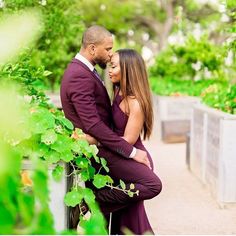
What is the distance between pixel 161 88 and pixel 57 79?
8.70ft

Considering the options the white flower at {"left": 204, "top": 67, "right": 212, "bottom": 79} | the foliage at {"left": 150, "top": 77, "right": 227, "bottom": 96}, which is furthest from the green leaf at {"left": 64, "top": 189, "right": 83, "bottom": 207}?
the white flower at {"left": 204, "top": 67, "right": 212, "bottom": 79}

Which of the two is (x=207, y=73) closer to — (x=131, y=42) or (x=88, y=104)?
(x=88, y=104)

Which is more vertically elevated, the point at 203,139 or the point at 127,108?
the point at 127,108

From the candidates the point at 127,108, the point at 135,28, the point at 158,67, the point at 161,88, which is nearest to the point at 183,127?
the point at 161,88

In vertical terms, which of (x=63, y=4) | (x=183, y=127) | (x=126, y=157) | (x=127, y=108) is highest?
(x=63, y=4)

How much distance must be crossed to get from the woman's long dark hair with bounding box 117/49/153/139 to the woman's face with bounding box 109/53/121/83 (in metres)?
0.02

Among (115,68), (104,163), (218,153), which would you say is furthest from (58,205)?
(218,153)

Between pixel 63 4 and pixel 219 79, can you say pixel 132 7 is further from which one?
pixel 63 4

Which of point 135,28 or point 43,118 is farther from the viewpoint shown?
point 135,28

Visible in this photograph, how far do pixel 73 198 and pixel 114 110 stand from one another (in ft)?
3.42

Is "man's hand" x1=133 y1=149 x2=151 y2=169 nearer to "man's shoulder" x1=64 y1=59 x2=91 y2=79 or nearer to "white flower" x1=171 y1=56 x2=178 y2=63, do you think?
"man's shoulder" x1=64 y1=59 x2=91 y2=79

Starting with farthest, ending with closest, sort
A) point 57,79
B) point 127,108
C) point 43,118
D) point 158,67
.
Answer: point 158,67, point 57,79, point 127,108, point 43,118

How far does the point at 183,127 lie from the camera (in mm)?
12938

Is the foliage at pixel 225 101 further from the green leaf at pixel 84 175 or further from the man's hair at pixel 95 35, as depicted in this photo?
the green leaf at pixel 84 175
